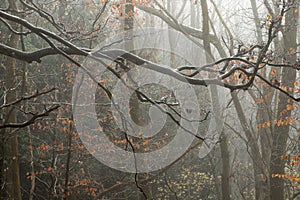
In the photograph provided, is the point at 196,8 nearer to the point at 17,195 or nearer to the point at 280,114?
the point at 280,114

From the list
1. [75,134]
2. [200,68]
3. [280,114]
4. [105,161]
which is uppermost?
[200,68]

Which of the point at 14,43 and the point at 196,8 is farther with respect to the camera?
the point at 196,8

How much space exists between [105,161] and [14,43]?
5178 millimetres

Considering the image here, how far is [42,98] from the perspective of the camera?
448 inches

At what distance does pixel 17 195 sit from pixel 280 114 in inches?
200

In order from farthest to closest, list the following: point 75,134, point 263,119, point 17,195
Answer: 1. point 75,134
2. point 263,119
3. point 17,195

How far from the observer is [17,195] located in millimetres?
6891

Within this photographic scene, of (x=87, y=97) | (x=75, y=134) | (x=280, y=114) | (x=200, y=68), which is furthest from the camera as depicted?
(x=87, y=97)

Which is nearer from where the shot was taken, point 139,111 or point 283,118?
point 283,118

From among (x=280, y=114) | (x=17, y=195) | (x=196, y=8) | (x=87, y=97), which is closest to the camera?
(x=17, y=195)

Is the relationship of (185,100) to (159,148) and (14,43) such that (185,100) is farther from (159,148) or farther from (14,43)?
(14,43)

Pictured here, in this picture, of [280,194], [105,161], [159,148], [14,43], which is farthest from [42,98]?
[280,194]

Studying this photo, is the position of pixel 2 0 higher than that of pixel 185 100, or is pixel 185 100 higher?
pixel 2 0

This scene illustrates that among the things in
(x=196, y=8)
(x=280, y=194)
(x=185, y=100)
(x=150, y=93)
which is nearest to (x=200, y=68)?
(x=280, y=194)
